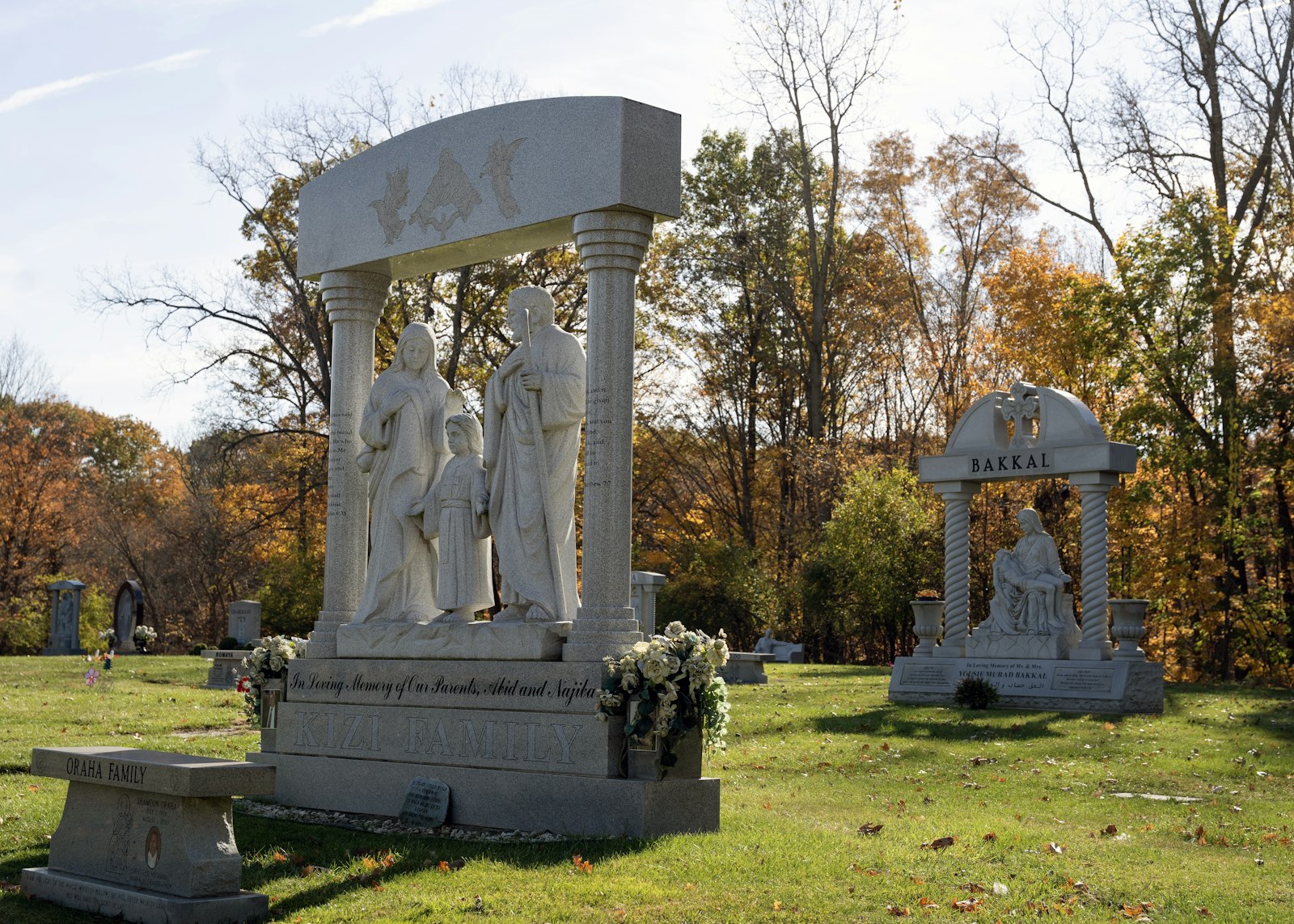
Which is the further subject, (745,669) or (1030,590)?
(745,669)

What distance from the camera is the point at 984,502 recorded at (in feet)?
92.4

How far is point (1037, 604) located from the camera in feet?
53.7

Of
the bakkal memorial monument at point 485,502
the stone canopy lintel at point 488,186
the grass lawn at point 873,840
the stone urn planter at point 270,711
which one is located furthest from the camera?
the stone urn planter at point 270,711

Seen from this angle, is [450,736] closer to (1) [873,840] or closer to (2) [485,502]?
(2) [485,502]

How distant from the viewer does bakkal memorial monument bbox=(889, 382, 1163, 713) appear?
1540 cm

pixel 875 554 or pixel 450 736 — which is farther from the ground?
pixel 875 554

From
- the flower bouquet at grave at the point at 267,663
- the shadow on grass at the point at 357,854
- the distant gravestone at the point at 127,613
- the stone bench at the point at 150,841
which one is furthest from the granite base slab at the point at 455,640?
the distant gravestone at the point at 127,613

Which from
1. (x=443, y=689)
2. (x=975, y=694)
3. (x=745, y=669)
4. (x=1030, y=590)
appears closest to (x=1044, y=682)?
(x=975, y=694)

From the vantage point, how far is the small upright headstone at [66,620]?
3058 centimetres

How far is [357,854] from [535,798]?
1.23m

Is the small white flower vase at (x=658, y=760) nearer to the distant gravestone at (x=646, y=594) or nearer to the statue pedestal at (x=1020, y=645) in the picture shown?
the statue pedestal at (x=1020, y=645)

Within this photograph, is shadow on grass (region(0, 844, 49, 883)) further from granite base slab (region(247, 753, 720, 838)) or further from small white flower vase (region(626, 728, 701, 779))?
small white flower vase (region(626, 728, 701, 779))

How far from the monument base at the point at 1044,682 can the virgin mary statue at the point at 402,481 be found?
26.4ft

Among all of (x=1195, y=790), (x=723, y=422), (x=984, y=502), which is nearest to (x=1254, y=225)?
(x=984, y=502)
